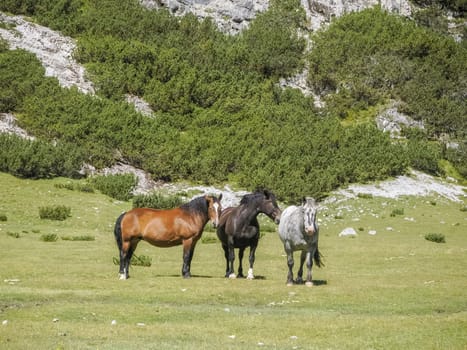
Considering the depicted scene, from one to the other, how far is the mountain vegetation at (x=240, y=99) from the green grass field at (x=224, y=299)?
18.9 m

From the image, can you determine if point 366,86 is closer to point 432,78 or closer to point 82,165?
point 432,78

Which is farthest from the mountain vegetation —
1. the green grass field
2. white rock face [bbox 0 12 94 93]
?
the green grass field

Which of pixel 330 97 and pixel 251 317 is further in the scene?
pixel 330 97

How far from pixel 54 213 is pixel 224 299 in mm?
20825

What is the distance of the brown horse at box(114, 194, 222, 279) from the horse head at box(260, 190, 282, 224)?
1346 millimetres

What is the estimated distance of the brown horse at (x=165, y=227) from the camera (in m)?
18.3

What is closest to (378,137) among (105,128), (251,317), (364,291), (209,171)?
(209,171)

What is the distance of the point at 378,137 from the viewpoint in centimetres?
5884

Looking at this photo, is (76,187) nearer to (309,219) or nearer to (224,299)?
(309,219)

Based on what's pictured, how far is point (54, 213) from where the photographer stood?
112 feet

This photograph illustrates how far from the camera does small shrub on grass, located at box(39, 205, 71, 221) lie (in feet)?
111

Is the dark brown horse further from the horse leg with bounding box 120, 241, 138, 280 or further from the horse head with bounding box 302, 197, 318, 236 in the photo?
the horse leg with bounding box 120, 241, 138, 280

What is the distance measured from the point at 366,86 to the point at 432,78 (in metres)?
9.50

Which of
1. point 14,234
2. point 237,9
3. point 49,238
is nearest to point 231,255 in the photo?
point 49,238
